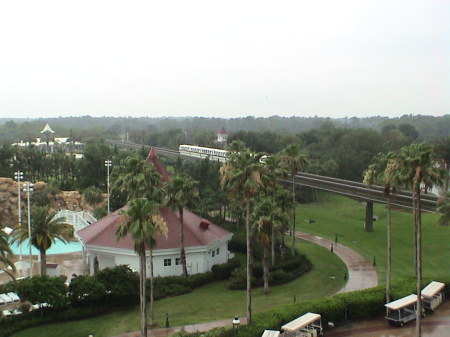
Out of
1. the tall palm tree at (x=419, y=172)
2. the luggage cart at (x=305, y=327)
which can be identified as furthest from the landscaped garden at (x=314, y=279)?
the tall palm tree at (x=419, y=172)

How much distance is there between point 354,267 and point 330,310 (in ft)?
58.5

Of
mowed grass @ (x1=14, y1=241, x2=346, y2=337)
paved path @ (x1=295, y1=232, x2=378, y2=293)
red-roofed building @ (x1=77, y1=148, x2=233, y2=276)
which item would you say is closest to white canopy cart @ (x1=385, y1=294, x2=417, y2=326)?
mowed grass @ (x1=14, y1=241, x2=346, y2=337)

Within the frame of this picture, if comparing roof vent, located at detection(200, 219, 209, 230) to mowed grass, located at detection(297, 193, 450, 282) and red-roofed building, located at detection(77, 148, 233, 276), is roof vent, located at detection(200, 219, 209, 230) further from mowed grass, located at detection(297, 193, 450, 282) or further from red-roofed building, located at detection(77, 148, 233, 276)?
mowed grass, located at detection(297, 193, 450, 282)

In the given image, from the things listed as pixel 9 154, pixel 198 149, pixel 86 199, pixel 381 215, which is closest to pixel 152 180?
pixel 86 199

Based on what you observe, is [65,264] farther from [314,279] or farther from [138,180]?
[314,279]

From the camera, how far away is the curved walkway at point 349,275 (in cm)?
2944

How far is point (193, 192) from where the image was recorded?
4028 cm

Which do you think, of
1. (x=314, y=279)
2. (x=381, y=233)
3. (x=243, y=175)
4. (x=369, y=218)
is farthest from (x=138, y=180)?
(x=381, y=233)

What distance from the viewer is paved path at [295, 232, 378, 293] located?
38.7m

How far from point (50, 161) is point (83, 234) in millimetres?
52469

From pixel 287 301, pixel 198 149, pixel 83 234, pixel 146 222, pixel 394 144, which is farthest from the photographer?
pixel 198 149

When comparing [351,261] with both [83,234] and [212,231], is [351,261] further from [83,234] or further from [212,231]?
[83,234]

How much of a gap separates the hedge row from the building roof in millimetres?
16943

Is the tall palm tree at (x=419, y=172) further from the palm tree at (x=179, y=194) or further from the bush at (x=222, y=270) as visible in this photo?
the bush at (x=222, y=270)
